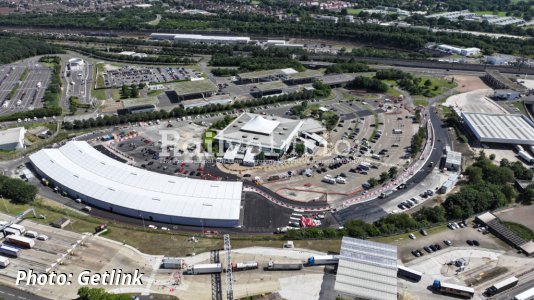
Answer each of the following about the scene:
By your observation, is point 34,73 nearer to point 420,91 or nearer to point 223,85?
point 223,85

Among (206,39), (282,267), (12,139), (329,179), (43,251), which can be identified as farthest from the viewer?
(206,39)

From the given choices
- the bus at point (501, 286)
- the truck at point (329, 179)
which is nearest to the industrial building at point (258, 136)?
the truck at point (329, 179)

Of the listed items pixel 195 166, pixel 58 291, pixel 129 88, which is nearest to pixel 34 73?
pixel 129 88

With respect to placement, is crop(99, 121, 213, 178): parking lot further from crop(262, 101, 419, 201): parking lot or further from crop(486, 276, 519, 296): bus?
crop(486, 276, 519, 296): bus

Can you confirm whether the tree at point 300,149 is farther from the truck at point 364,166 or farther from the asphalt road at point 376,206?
the asphalt road at point 376,206

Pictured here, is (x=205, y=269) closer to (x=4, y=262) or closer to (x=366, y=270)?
(x=366, y=270)

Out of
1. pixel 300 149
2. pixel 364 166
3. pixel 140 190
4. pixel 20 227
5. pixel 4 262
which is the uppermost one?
pixel 300 149

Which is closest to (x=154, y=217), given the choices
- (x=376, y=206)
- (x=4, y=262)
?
(x=4, y=262)
